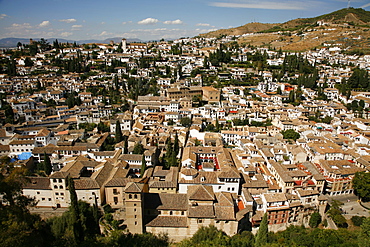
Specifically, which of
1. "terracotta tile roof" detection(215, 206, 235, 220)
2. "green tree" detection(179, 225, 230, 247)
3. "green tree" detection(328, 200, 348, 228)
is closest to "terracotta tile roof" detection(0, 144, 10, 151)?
"green tree" detection(179, 225, 230, 247)

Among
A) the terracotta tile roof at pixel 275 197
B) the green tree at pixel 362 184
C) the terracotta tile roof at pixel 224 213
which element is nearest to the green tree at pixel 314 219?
the terracotta tile roof at pixel 275 197

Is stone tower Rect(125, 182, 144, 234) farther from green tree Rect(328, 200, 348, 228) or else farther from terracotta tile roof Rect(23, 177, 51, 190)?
green tree Rect(328, 200, 348, 228)

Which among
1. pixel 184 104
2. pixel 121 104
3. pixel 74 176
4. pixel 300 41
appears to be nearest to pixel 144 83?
pixel 121 104

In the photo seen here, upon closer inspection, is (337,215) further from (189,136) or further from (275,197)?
(189,136)

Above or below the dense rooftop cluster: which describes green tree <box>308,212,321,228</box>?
below

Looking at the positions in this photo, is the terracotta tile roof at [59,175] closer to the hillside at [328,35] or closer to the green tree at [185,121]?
the green tree at [185,121]

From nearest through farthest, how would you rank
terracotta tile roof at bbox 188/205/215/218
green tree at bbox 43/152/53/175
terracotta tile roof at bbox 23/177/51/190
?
terracotta tile roof at bbox 188/205/215/218 → terracotta tile roof at bbox 23/177/51/190 → green tree at bbox 43/152/53/175

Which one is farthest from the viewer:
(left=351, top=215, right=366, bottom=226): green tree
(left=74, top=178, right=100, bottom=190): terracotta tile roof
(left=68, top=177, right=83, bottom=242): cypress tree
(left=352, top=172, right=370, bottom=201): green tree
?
(left=352, top=172, right=370, bottom=201): green tree

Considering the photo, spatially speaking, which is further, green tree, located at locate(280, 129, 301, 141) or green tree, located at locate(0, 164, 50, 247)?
green tree, located at locate(280, 129, 301, 141)
